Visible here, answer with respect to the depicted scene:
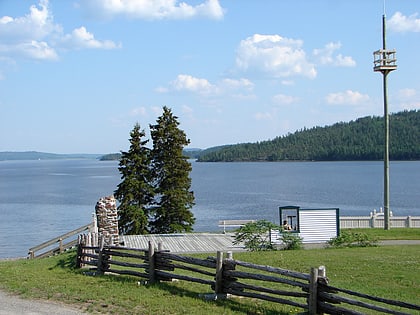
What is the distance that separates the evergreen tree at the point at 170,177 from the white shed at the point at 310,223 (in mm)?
9906

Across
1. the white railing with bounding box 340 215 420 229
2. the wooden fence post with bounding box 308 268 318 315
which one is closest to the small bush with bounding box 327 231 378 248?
the white railing with bounding box 340 215 420 229

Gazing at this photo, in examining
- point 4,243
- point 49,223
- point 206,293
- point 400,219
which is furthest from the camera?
point 49,223

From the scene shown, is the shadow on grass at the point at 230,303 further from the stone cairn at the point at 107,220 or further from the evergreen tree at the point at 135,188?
the evergreen tree at the point at 135,188

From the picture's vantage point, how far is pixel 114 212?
2186 centimetres

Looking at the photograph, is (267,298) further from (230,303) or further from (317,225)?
(317,225)

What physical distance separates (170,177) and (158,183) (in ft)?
3.41

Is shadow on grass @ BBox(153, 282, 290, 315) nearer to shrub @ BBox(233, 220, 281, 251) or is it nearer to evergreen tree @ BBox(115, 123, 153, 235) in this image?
shrub @ BBox(233, 220, 281, 251)

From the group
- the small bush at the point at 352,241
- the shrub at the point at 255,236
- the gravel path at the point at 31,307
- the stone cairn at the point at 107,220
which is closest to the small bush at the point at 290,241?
the shrub at the point at 255,236

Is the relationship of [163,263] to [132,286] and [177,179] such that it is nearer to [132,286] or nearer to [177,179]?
[132,286]

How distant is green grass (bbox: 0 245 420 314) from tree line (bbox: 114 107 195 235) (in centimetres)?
1411

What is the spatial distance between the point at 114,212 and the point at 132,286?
28.4 feet

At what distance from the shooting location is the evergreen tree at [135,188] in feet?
110

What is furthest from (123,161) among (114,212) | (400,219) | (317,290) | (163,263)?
(317,290)

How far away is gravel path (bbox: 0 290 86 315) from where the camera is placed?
1102 centimetres
